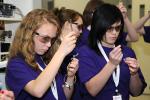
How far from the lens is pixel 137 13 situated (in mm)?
4273

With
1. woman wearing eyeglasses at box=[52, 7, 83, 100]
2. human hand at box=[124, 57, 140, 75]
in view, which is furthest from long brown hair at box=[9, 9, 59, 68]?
human hand at box=[124, 57, 140, 75]

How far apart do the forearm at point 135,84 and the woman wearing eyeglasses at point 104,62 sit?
16 millimetres

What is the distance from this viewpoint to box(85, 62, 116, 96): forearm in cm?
172

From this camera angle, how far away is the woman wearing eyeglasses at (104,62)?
1.80 m

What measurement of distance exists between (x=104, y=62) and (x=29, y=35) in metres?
0.54

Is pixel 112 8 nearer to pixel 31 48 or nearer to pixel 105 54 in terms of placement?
pixel 105 54

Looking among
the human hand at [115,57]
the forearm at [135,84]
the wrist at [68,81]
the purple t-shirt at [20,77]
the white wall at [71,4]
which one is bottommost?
the forearm at [135,84]

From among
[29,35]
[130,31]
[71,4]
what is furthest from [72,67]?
[71,4]

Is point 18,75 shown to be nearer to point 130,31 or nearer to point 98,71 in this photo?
point 98,71

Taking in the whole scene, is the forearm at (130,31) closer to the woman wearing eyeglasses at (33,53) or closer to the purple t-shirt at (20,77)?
the woman wearing eyeglasses at (33,53)

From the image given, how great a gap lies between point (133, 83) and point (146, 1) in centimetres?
258

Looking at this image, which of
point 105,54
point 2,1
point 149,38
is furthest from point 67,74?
point 149,38

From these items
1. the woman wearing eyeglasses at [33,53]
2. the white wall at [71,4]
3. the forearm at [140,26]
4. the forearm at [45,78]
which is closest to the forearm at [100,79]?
the woman wearing eyeglasses at [33,53]

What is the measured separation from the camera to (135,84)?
1939mm
